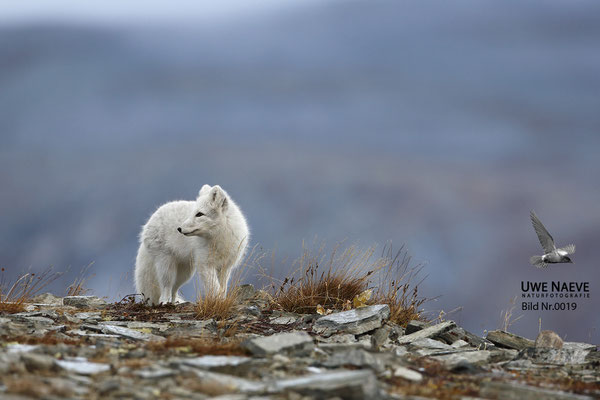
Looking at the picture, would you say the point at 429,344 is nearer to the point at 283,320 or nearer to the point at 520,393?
the point at 283,320

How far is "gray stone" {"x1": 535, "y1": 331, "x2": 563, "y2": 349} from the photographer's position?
9719 mm

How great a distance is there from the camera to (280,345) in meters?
7.32

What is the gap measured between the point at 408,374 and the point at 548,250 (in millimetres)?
4813

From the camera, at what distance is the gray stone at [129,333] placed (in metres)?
8.88

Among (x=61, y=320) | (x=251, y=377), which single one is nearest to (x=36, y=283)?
(x=61, y=320)

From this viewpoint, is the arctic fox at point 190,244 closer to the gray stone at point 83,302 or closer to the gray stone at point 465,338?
the gray stone at point 83,302

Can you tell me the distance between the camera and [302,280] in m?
12.0

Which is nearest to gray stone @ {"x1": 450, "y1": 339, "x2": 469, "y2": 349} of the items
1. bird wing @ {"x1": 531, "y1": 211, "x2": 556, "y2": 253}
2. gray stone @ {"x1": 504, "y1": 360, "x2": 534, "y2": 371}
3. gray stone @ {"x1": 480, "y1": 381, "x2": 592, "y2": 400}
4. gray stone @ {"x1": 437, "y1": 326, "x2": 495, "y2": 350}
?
gray stone @ {"x1": 437, "y1": 326, "x2": 495, "y2": 350}

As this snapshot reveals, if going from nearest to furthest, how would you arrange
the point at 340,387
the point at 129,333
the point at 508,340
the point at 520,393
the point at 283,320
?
the point at 340,387, the point at 520,393, the point at 129,333, the point at 508,340, the point at 283,320

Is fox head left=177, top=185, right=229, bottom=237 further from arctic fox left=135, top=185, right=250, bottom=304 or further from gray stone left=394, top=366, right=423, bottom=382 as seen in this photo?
gray stone left=394, top=366, right=423, bottom=382

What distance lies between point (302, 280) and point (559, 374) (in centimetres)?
510

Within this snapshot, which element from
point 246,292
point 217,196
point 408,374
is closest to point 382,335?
point 408,374

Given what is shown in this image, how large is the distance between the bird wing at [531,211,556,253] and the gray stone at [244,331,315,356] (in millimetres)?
5040

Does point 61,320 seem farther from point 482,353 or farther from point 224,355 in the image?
point 482,353
